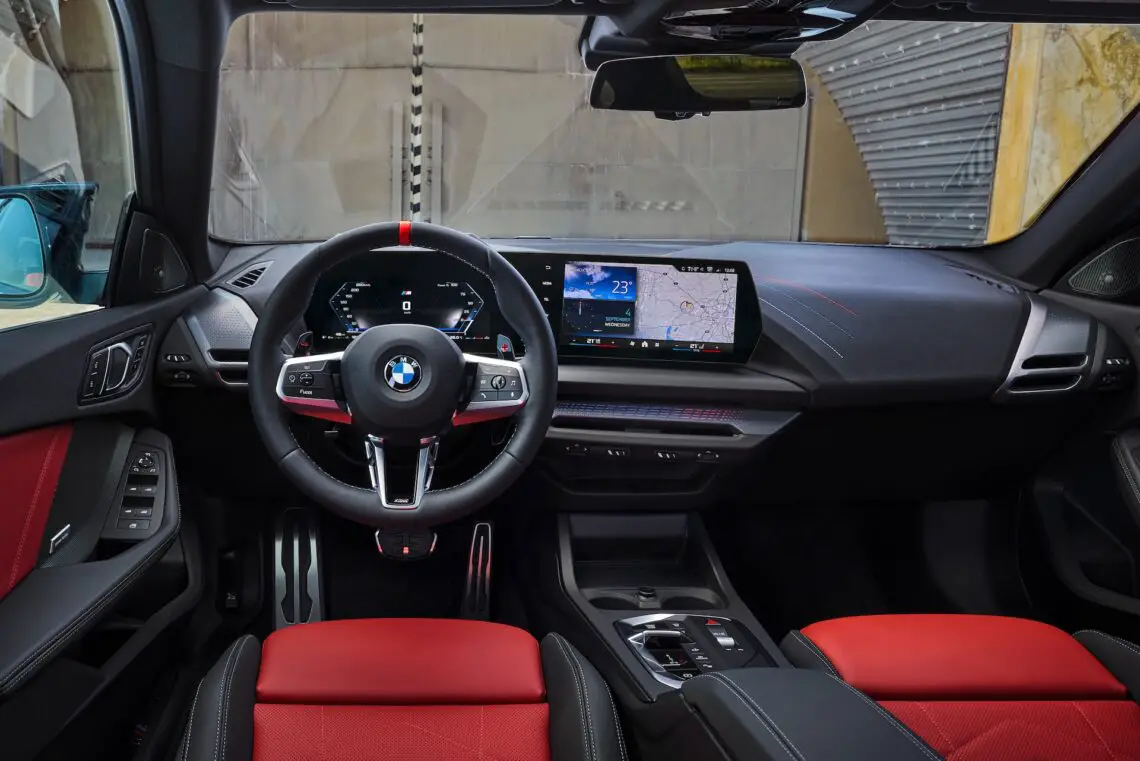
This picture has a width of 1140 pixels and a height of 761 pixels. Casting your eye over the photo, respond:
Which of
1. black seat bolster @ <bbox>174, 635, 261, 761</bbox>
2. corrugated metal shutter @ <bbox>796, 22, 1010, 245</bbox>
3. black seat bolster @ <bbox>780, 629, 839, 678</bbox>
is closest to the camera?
black seat bolster @ <bbox>174, 635, 261, 761</bbox>

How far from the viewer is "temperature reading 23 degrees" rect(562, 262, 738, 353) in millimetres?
2451

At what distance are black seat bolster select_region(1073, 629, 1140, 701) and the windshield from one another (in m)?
2.54

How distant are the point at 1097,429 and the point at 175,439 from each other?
8.33 feet

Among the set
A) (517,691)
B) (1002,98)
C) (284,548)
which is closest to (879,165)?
(1002,98)

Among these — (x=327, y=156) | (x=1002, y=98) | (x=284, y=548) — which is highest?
(x=1002, y=98)

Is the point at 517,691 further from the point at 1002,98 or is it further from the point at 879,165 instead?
the point at 879,165

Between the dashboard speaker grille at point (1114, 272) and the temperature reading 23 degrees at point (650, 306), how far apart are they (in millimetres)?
1101

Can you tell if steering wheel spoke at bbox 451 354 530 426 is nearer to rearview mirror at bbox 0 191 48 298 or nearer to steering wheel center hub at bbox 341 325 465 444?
steering wheel center hub at bbox 341 325 465 444

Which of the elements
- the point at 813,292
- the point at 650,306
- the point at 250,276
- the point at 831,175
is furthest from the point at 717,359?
the point at 831,175

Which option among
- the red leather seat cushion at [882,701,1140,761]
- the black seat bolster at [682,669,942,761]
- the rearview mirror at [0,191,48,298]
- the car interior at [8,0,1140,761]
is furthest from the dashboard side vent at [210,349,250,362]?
the red leather seat cushion at [882,701,1140,761]

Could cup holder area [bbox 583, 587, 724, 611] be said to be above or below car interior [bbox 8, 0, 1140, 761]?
below

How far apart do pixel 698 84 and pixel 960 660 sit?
50.8 inches

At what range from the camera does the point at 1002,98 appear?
15.1 ft

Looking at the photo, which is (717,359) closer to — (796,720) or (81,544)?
(796,720)
